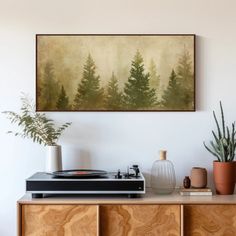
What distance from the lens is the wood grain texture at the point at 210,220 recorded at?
83.8 inches

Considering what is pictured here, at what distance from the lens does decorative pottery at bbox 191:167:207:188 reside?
93.5 inches

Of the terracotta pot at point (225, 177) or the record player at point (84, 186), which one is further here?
the terracotta pot at point (225, 177)

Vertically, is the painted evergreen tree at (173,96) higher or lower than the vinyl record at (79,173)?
higher

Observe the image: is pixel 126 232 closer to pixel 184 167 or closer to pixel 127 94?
pixel 184 167

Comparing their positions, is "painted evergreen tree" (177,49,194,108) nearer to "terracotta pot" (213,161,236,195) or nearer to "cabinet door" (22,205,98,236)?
"terracotta pot" (213,161,236,195)

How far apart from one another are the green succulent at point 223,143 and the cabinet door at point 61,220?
0.85 meters

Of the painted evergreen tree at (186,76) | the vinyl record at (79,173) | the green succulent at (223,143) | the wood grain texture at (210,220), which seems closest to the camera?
the wood grain texture at (210,220)

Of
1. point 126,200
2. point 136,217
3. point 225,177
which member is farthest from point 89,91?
point 225,177

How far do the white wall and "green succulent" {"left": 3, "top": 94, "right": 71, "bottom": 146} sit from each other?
48 millimetres

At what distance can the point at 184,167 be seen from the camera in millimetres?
2547

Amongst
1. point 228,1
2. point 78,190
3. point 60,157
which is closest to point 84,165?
point 60,157

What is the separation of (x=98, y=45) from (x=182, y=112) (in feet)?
2.33

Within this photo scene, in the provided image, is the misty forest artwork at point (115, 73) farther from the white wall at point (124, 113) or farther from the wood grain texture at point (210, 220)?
the wood grain texture at point (210, 220)

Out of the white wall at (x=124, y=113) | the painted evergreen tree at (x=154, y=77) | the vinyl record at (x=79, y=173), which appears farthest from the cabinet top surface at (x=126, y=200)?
the painted evergreen tree at (x=154, y=77)
